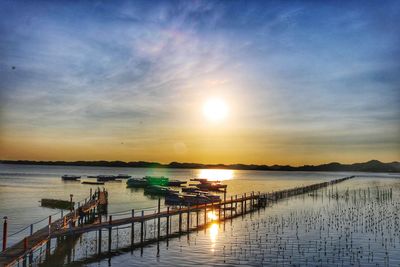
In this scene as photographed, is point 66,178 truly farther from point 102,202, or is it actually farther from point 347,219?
point 347,219

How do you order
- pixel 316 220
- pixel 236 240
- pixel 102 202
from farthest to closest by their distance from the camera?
pixel 102 202
pixel 316 220
pixel 236 240

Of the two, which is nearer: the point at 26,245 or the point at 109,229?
the point at 26,245

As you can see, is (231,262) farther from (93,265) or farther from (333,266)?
(93,265)

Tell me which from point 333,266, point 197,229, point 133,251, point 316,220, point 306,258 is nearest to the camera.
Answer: point 333,266

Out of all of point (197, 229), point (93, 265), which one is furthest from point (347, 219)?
point (93, 265)

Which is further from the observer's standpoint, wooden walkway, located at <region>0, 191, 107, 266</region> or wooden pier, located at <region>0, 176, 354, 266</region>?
wooden pier, located at <region>0, 176, 354, 266</region>

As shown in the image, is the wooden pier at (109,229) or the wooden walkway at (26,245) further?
the wooden pier at (109,229)

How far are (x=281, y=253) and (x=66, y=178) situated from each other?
150244mm

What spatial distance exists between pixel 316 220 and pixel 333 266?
2329cm

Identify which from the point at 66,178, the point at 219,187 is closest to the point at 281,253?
the point at 219,187

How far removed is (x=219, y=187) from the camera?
403ft

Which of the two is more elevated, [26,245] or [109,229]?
[26,245]

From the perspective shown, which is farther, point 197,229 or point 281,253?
point 197,229

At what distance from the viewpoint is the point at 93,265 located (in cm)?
2967
